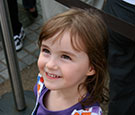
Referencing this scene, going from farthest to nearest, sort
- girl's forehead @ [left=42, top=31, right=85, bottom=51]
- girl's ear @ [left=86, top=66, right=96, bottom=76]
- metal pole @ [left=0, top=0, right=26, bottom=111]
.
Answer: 1. metal pole @ [left=0, top=0, right=26, bottom=111]
2. girl's ear @ [left=86, top=66, right=96, bottom=76]
3. girl's forehead @ [left=42, top=31, right=85, bottom=51]

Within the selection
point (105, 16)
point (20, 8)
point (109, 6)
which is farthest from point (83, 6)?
point (20, 8)

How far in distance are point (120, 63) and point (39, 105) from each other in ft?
2.83

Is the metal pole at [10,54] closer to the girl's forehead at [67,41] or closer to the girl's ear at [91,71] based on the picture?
the girl's forehead at [67,41]

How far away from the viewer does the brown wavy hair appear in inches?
48.1

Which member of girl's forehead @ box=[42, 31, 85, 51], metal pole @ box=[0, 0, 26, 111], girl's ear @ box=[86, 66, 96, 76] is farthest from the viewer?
metal pole @ box=[0, 0, 26, 111]

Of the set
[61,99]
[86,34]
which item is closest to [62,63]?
[86,34]

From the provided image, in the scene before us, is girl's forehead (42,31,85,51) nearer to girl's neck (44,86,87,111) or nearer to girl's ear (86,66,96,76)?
girl's ear (86,66,96,76)

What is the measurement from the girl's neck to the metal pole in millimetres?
561

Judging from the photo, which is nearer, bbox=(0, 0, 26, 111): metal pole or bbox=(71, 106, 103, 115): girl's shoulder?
bbox=(71, 106, 103, 115): girl's shoulder

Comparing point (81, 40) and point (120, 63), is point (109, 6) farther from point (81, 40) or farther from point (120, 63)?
point (81, 40)

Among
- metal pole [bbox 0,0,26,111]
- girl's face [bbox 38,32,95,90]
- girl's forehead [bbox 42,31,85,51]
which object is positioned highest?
girl's forehead [bbox 42,31,85,51]

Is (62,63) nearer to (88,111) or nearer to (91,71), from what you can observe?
(91,71)

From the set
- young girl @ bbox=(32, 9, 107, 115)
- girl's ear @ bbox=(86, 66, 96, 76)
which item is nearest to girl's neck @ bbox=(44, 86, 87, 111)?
young girl @ bbox=(32, 9, 107, 115)

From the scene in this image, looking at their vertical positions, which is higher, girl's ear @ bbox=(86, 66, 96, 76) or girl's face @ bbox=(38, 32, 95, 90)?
girl's face @ bbox=(38, 32, 95, 90)
